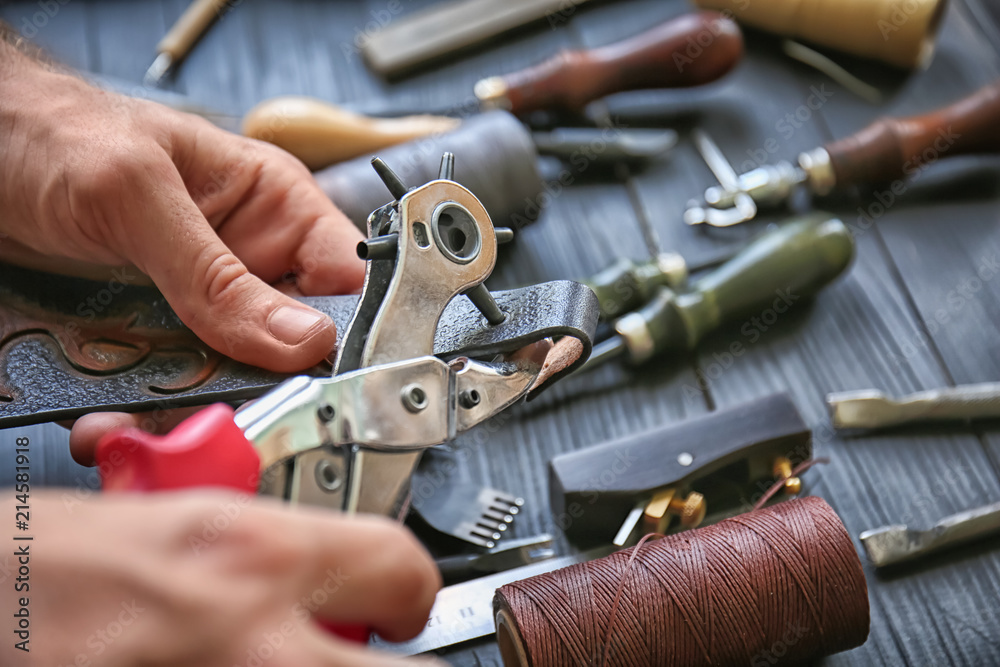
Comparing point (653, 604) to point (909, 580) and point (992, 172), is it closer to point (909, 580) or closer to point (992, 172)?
point (909, 580)

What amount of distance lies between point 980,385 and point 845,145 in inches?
13.8

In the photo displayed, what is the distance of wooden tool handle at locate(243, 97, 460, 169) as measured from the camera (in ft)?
3.35

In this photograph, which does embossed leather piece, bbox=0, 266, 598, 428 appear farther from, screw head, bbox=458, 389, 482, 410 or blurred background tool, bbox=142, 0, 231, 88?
blurred background tool, bbox=142, 0, 231, 88

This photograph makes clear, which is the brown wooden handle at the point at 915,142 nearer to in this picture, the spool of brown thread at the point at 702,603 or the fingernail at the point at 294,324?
the spool of brown thread at the point at 702,603

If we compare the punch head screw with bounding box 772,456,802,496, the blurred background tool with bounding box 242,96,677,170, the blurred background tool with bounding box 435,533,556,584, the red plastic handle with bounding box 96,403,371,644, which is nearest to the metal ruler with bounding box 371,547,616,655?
the blurred background tool with bounding box 435,533,556,584

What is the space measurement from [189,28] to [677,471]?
985 millimetres

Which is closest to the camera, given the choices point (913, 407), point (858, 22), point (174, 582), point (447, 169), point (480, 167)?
point (174, 582)

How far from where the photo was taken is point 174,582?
1.22 feet

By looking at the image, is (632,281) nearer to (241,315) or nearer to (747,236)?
(747,236)

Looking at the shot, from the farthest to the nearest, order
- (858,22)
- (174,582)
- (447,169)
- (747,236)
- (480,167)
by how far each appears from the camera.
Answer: (858,22), (747,236), (480,167), (447,169), (174,582)

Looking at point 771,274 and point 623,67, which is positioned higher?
point 623,67

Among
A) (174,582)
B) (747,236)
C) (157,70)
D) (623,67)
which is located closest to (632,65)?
(623,67)

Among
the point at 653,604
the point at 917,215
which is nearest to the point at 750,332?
the point at 917,215

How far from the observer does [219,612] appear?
0.38m
